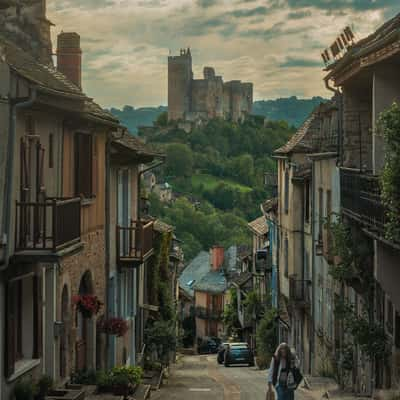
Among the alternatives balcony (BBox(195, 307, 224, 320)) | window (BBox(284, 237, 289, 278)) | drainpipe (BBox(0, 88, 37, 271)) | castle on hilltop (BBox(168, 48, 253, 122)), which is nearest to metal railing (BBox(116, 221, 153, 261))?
drainpipe (BBox(0, 88, 37, 271))

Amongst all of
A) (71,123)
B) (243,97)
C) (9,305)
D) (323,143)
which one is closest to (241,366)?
(323,143)

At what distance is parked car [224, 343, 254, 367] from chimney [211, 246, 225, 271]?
43.1 metres

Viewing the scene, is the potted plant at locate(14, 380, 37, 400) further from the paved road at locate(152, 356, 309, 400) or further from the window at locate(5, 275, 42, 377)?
the paved road at locate(152, 356, 309, 400)

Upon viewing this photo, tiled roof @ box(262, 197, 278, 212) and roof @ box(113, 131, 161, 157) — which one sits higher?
roof @ box(113, 131, 161, 157)

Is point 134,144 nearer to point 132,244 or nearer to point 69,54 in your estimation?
point 132,244

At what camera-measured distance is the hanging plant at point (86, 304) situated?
18281 millimetres

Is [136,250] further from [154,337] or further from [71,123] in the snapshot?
[154,337]

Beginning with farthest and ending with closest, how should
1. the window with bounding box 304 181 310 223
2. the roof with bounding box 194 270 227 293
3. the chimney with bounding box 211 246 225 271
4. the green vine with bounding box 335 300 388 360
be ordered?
the chimney with bounding box 211 246 225 271 → the roof with bounding box 194 270 227 293 → the window with bounding box 304 181 310 223 → the green vine with bounding box 335 300 388 360

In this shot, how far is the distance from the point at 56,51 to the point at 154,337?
12.0m

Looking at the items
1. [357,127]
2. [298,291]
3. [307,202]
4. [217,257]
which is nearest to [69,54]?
[357,127]

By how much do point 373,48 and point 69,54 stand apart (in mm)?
11785

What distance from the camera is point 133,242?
978 inches

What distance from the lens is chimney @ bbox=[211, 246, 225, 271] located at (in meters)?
88.1

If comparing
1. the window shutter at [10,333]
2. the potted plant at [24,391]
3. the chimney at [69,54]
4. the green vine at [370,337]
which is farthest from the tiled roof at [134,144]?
the window shutter at [10,333]
